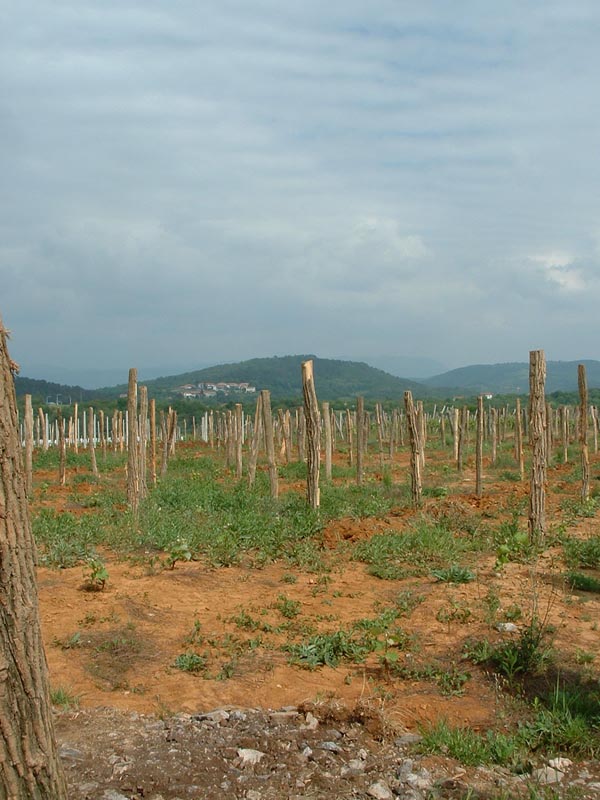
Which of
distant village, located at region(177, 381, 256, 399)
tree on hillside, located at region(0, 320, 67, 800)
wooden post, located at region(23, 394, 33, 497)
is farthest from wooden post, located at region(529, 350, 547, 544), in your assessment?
distant village, located at region(177, 381, 256, 399)

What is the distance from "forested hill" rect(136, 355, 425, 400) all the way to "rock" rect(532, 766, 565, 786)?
244 ft

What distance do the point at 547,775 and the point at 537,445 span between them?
5.60m

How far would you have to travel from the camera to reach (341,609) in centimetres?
686

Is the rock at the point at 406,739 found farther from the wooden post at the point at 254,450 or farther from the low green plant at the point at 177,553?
the wooden post at the point at 254,450

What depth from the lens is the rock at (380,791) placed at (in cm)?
369

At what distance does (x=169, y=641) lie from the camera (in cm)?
604

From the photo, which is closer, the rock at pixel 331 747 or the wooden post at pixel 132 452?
the rock at pixel 331 747

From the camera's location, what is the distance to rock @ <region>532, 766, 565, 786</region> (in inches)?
151

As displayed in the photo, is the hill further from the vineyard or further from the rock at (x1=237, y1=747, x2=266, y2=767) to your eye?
the rock at (x1=237, y1=747, x2=266, y2=767)

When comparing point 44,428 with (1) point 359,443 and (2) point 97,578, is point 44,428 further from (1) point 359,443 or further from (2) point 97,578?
(2) point 97,578

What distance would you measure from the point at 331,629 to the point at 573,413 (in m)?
36.5

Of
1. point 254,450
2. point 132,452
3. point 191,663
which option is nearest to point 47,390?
point 254,450

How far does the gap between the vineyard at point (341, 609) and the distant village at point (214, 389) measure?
64094mm

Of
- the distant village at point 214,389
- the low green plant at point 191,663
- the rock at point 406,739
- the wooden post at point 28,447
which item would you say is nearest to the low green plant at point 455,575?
the low green plant at point 191,663
